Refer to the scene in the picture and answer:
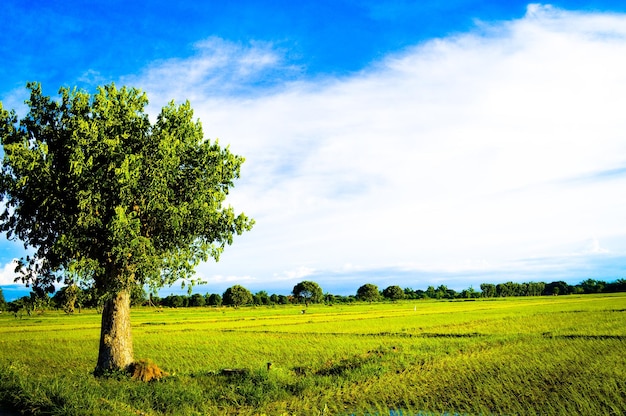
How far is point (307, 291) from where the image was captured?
506ft

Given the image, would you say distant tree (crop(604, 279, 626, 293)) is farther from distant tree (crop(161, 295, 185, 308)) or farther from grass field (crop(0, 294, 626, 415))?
grass field (crop(0, 294, 626, 415))

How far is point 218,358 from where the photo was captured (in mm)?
26031

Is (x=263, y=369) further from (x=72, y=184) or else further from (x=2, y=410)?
(x=72, y=184)

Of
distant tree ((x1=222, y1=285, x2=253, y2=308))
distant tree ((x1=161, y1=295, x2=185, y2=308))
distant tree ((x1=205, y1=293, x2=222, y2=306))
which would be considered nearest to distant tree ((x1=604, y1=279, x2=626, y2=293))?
distant tree ((x1=222, y1=285, x2=253, y2=308))

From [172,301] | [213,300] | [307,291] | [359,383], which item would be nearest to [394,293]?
[307,291]

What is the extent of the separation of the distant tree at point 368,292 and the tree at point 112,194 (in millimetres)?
152435

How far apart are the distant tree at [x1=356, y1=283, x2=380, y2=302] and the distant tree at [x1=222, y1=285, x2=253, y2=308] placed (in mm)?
44419

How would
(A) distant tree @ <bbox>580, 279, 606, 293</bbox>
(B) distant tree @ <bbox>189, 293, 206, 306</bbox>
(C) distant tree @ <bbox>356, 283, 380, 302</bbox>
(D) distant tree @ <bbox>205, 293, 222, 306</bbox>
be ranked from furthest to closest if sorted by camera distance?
(A) distant tree @ <bbox>580, 279, 606, 293</bbox>, (C) distant tree @ <bbox>356, 283, 380, 302</bbox>, (D) distant tree @ <bbox>205, 293, 222, 306</bbox>, (B) distant tree @ <bbox>189, 293, 206, 306</bbox>

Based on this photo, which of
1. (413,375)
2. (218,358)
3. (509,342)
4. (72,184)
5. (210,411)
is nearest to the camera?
(210,411)

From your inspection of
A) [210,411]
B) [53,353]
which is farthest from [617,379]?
[53,353]

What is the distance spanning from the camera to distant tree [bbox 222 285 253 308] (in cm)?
13989

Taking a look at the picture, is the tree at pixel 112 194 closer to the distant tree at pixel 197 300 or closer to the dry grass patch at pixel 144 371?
the dry grass patch at pixel 144 371

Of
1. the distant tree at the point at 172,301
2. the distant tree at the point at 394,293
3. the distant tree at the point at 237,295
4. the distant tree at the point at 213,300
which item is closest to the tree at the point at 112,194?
the distant tree at the point at 237,295

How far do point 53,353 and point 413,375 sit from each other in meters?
24.3
